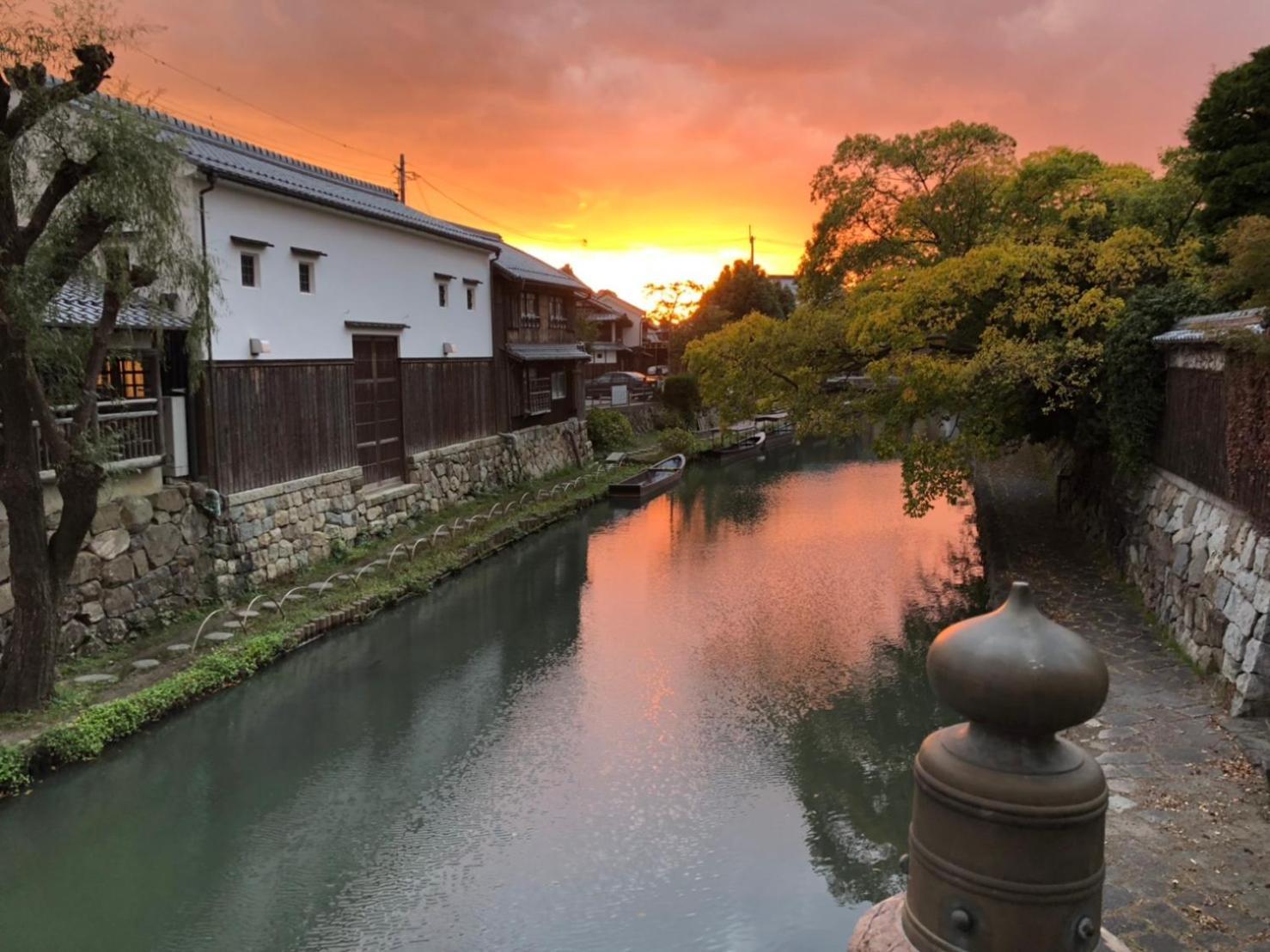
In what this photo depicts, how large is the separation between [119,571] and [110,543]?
344 mm

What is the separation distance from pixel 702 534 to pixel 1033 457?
10.4 metres

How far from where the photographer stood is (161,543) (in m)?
11.4

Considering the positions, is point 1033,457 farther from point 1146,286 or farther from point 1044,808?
point 1044,808

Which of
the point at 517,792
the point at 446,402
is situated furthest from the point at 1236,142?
the point at 446,402

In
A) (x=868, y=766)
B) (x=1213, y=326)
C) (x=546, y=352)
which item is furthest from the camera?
(x=546, y=352)

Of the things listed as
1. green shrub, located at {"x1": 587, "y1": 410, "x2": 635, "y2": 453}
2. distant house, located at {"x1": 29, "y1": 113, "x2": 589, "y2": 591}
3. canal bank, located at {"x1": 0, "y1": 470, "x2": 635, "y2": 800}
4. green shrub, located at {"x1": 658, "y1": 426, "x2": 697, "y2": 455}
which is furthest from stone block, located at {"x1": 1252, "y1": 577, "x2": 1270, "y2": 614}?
green shrub, located at {"x1": 658, "y1": 426, "x2": 697, "y2": 455}

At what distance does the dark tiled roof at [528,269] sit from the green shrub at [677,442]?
5984 mm

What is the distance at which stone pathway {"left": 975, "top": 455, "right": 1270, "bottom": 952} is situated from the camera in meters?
4.68

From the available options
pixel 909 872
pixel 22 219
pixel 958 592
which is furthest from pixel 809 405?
pixel 909 872

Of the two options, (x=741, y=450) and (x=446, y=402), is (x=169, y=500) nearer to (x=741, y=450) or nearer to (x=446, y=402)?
(x=446, y=402)

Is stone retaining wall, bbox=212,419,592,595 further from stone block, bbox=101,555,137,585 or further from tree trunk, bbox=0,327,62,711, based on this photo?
tree trunk, bbox=0,327,62,711

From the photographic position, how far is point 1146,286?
11859 millimetres

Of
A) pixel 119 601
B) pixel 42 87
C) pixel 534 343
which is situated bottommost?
pixel 119 601

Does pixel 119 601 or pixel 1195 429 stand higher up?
pixel 1195 429
